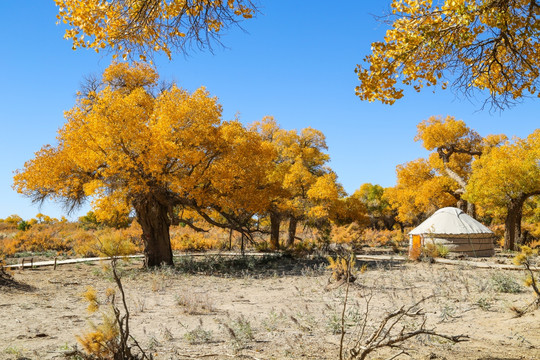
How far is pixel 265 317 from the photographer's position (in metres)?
7.56

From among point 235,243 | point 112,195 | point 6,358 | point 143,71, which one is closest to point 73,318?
point 6,358

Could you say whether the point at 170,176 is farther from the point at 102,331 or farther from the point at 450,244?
the point at 450,244

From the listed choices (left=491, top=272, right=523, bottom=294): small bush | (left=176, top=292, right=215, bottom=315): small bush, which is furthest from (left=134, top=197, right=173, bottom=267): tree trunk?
(left=491, top=272, right=523, bottom=294): small bush

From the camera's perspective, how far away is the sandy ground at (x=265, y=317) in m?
5.21

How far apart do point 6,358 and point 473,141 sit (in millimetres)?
34748

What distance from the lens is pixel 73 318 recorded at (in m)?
7.93

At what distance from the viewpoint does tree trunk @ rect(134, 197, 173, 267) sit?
17.2 m

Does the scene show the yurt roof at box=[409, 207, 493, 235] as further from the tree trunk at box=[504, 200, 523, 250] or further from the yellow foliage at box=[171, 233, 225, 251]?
the yellow foliage at box=[171, 233, 225, 251]

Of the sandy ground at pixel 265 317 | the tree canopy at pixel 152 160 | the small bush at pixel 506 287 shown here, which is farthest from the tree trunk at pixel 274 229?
the small bush at pixel 506 287

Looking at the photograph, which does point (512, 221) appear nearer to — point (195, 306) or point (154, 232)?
point (154, 232)

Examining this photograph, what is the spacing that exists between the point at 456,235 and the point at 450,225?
1.87 feet

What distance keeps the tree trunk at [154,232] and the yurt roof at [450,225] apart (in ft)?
40.3

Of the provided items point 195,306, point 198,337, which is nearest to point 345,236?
point 195,306

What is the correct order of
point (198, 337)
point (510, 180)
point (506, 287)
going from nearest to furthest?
point (198, 337) → point (506, 287) → point (510, 180)
